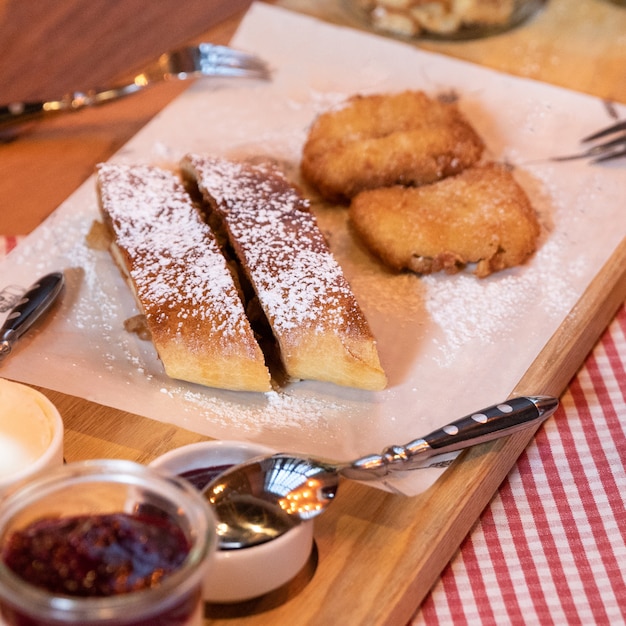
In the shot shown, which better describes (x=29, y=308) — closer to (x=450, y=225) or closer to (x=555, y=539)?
(x=450, y=225)

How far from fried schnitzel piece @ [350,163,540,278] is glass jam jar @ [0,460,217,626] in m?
1.06

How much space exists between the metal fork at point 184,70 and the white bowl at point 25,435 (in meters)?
1.28

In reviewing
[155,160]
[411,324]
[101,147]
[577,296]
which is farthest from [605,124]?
[101,147]

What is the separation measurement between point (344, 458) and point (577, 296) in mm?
699

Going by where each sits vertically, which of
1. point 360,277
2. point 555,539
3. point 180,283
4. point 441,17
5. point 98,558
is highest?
point 98,558

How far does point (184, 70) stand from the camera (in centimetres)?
262

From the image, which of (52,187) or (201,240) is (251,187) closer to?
(201,240)

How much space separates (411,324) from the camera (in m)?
1.89

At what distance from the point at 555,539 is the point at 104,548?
2.77 feet

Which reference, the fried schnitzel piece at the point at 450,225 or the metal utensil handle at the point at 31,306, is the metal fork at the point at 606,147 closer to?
the fried schnitzel piece at the point at 450,225

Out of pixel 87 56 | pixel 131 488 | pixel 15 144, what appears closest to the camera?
pixel 131 488

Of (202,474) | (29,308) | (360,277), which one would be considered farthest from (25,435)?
(360,277)

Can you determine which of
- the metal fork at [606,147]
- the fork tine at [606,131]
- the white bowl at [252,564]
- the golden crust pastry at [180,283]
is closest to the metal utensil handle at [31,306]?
the golden crust pastry at [180,283]

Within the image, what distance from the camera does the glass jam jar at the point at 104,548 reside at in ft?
3.11
